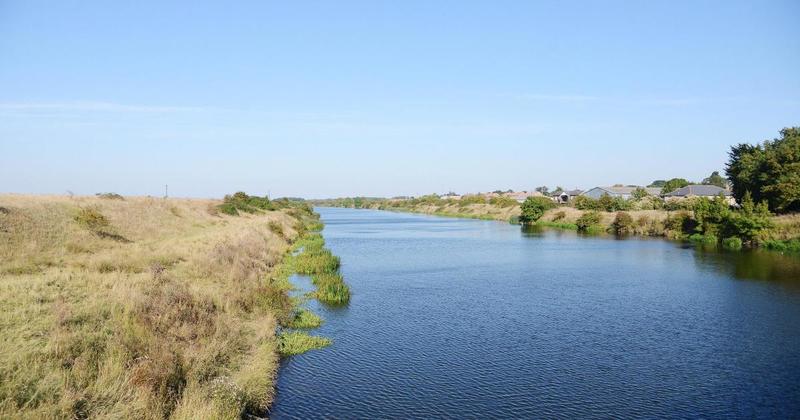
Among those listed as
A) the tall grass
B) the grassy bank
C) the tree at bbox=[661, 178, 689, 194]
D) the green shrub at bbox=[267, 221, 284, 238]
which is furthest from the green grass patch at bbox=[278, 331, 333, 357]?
the tree at bbox=[661, 178, 689, 194]

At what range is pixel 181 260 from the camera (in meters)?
26.8

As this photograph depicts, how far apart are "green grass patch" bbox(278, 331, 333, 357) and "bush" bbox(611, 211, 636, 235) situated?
196ft

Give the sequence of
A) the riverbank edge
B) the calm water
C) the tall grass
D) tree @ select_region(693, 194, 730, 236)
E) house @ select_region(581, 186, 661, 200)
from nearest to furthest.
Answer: the calm water < the tall grass < the riverbank edge < tree @ select_region(693, 194, 730, 236) < house @ select_region(581, 186, 661, 200)

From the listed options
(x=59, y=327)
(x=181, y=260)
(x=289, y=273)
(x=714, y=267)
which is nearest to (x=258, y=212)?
(x=289, y=273)

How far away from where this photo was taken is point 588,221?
254ft

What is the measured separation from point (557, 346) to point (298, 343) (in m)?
9.06

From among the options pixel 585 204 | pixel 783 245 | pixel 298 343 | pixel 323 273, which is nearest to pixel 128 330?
pixel 298 343

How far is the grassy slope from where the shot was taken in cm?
1013

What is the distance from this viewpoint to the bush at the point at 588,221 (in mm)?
76312

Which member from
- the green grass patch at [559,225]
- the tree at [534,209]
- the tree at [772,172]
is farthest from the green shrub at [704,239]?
the tree at [534,209]

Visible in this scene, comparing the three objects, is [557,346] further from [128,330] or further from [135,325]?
[128,330]

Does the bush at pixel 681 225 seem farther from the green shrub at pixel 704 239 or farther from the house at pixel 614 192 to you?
the house at pixel 614 192

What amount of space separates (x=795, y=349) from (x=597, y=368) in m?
7.60

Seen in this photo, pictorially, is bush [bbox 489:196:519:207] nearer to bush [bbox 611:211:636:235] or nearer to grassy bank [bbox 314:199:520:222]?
grassy bank [bbox 314:199:520:222]
